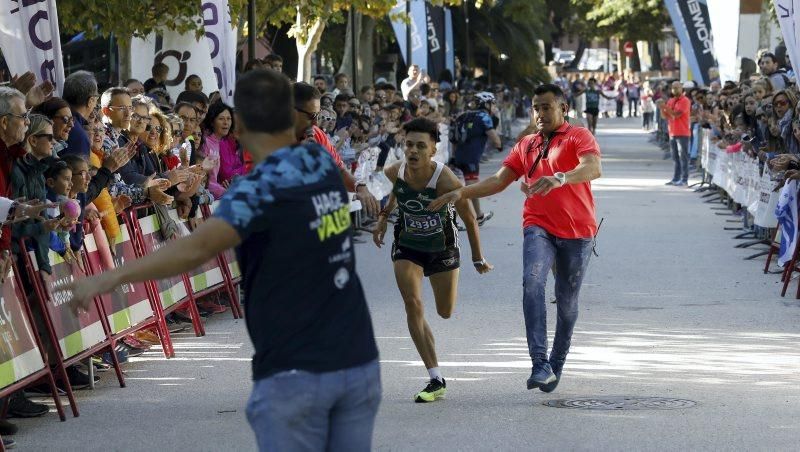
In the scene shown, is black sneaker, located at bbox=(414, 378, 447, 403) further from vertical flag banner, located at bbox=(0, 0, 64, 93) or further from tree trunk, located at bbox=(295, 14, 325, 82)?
tree trunk, located at bbox=(295, 14, 325, 82)

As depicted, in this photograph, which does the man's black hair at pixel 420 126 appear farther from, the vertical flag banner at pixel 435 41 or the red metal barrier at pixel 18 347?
the vertical flag banner at pixel 435 41

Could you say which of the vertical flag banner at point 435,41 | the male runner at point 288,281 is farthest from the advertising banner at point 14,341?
the vertical flag banner at point 435,41

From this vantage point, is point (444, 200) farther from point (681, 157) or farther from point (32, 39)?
point (681, 157)

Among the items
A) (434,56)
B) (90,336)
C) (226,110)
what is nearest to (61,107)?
(90,336)

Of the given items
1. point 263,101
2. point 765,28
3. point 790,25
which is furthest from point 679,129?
point 263,101

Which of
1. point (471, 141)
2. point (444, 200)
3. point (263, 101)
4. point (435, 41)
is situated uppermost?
point (263, 101)

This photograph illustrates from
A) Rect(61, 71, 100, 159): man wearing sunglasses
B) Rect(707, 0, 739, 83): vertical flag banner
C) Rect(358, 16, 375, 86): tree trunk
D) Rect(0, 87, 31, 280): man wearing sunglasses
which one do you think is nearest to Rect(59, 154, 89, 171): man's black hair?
Rect(0, 87, 31, 280): man wearing sunglasses

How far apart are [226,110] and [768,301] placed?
493 cm

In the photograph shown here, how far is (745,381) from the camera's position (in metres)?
9.59

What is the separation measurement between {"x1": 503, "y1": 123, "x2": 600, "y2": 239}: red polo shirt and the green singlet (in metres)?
0.48

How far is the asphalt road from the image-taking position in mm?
8078

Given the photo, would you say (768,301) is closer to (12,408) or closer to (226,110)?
(226,110)

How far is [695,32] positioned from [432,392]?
23174 mm

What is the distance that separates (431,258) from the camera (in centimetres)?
923
